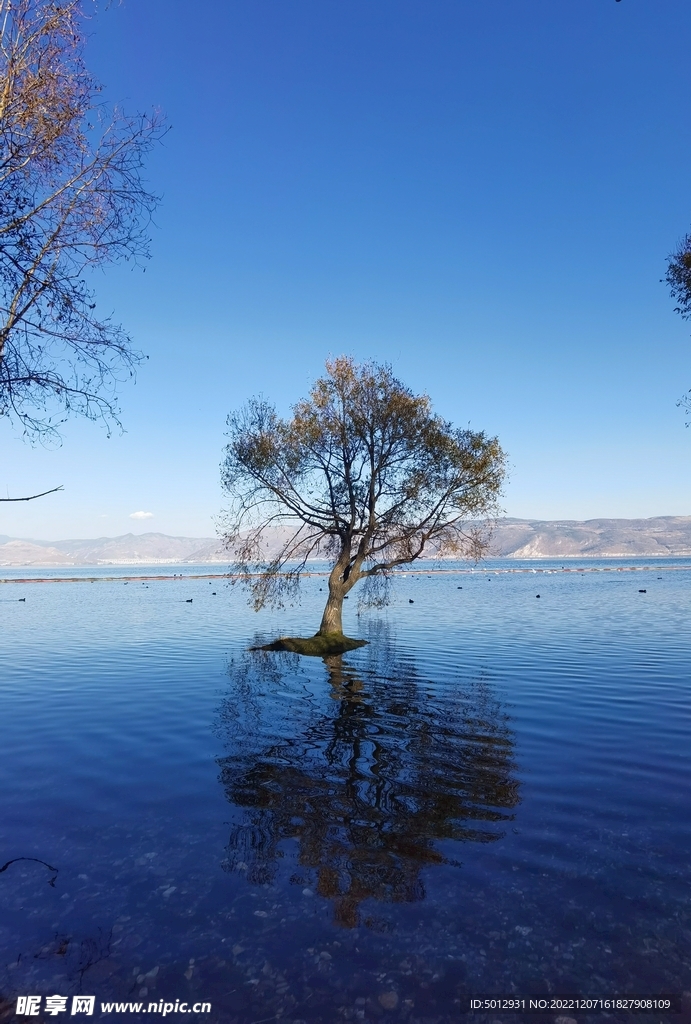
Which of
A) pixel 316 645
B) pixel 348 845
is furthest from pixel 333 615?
pixel 348 845

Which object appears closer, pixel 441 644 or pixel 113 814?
pixel 113 814

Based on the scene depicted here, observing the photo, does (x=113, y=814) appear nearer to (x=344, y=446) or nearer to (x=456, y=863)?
(x=456, y=863)

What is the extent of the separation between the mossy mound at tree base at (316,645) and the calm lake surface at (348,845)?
11.0m

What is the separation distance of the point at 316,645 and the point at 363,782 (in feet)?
75.0

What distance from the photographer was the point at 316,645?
117 feet

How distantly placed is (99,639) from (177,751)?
2932cm

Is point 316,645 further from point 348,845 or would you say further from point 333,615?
point 348,845

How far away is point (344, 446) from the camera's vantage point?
36.5 metres

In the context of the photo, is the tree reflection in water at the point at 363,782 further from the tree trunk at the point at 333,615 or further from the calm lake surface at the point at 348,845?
the tree trunk at the point at 333,615

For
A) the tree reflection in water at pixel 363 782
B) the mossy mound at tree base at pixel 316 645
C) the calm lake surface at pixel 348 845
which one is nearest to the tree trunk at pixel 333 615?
the mossy mound at tree base at pixel 316 645

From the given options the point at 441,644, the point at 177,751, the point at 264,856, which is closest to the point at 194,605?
the point at 441,644

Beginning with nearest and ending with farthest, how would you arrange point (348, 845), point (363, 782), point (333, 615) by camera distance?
point (348, 845)
point (363, 782)
point (333, 615)

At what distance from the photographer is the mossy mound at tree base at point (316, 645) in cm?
3519

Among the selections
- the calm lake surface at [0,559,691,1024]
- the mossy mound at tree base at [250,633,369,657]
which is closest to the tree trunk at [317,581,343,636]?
the mossy mound at tree base at [250,633,369,657]
